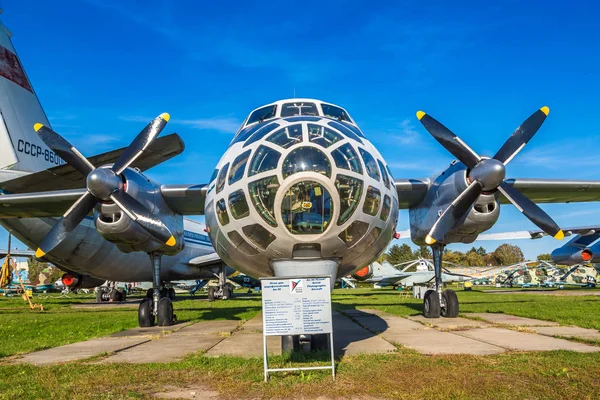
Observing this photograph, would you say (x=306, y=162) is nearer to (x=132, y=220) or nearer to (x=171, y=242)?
(x=171, y=242)

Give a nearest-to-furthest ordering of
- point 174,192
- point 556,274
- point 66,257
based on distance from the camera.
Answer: point 174,192 → point 66,257 → point 556,274

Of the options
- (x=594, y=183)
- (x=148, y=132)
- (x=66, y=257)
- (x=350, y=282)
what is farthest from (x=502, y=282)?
(x=148, y=132)

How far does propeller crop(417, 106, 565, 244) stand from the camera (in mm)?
8836

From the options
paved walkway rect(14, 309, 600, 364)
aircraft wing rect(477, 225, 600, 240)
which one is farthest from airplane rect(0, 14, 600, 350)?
aircraft wing rect(477, 225, 600, 240)

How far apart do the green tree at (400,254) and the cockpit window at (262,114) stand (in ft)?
354

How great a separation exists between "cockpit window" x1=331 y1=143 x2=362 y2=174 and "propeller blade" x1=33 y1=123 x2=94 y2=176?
671cm

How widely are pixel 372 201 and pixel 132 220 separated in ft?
21.7

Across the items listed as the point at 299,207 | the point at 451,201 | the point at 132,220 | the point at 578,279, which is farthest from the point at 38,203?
the point at 578,279

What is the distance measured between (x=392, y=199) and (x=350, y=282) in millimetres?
50424

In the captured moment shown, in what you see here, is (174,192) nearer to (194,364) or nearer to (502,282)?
(194,364)

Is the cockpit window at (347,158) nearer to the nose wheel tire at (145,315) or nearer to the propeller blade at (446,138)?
the propeller blade at (446,138)

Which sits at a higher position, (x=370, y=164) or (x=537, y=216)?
(x=370, y=164)

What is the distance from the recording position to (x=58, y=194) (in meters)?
11.4

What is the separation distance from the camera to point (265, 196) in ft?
18.1
